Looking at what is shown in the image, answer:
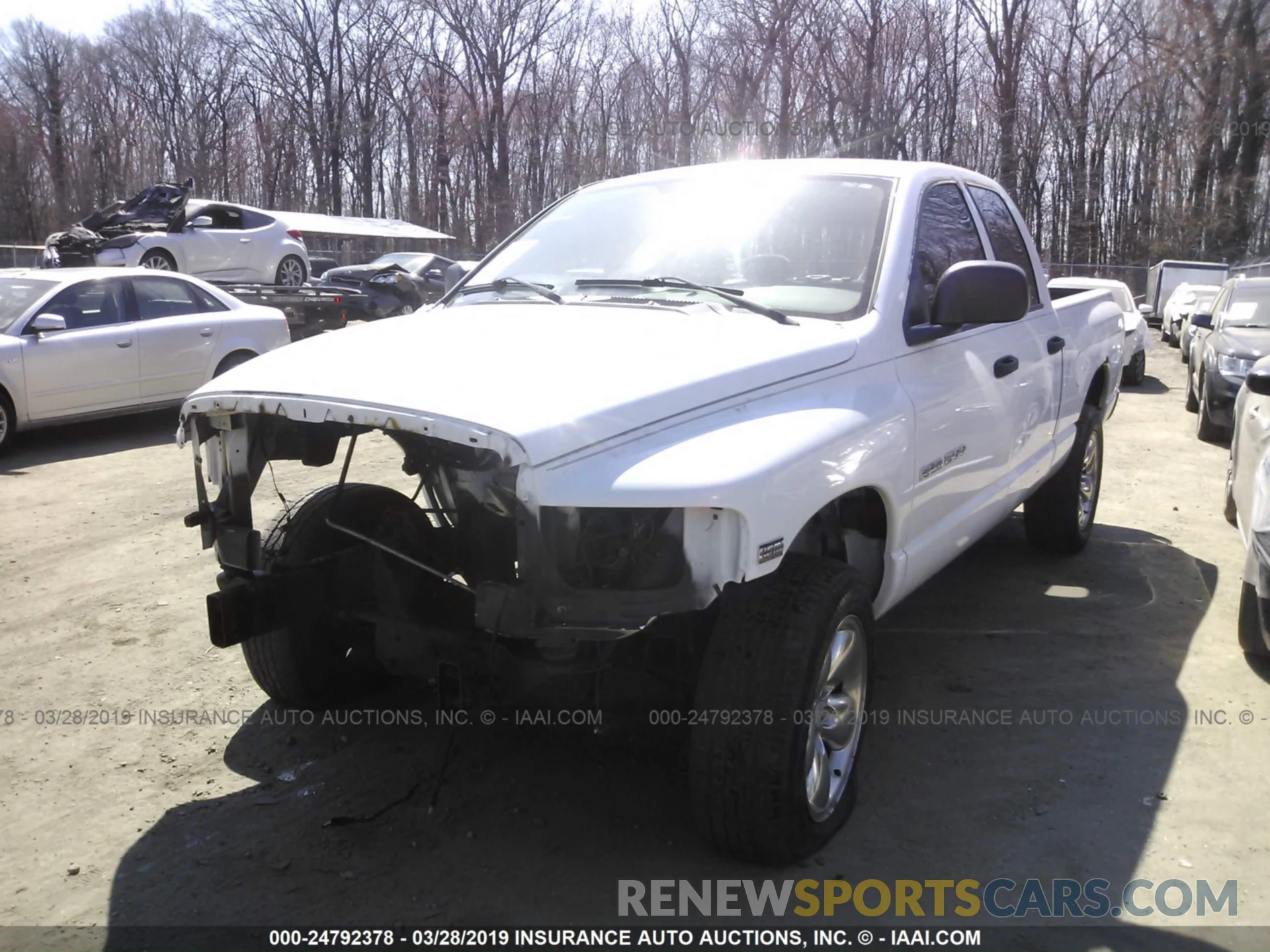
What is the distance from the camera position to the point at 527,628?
8.79ft

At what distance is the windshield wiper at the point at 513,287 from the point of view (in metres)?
3.88

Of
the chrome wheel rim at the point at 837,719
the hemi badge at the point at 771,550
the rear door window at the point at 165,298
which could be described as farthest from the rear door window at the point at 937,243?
the rear door window at the point at 165,298

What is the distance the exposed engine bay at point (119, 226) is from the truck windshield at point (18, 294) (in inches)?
283

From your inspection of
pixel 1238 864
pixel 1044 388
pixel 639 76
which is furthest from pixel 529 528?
pixel 639 76

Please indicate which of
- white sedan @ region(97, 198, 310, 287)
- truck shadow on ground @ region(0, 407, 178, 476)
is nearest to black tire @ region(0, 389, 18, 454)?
truck shadow on ground @ region(0, 407, 178, 476)

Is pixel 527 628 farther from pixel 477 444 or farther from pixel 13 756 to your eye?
pixel 13 756

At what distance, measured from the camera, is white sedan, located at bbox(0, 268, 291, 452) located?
30.8 ft

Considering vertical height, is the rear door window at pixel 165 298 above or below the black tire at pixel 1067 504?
above

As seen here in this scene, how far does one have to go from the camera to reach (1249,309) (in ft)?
36.9

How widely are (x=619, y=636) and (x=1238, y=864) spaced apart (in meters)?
1.96

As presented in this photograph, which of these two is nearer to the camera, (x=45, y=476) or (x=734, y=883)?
(x=734, y=883)

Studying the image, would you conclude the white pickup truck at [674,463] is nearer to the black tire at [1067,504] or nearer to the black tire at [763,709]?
the black tire at [763,709]
